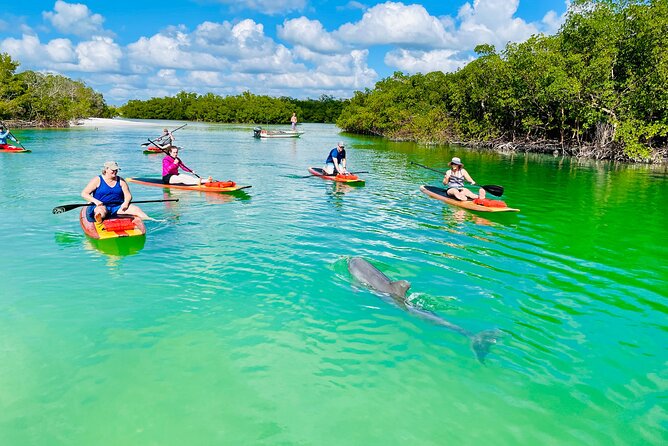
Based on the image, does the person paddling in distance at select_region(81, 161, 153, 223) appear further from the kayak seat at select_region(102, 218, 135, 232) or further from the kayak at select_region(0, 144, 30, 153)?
the kayak at select_region(0, 144, 30, 153)

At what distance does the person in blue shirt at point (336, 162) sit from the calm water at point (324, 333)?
25.2 feet

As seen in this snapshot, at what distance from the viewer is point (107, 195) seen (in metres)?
11.6

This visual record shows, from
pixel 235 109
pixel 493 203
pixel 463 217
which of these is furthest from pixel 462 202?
pixel 235 109

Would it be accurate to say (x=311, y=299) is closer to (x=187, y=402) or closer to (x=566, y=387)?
(x=187, y=402)

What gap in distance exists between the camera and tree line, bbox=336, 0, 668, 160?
3172cm

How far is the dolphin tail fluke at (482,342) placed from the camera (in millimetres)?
6564

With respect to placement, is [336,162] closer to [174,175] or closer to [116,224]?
[174,175]

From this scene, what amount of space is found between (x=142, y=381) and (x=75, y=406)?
0.74 meters

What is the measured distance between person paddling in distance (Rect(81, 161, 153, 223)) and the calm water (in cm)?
89

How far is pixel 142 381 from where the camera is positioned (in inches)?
227

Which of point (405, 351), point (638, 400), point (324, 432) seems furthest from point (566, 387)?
point (324, 432)

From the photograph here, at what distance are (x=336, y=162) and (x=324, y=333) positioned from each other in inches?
604

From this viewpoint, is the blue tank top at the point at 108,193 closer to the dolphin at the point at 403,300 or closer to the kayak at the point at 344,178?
the dolphin at the point at 403,300

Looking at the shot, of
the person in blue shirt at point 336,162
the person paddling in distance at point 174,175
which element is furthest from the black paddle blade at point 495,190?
the person paddling in distance at point 174,175
